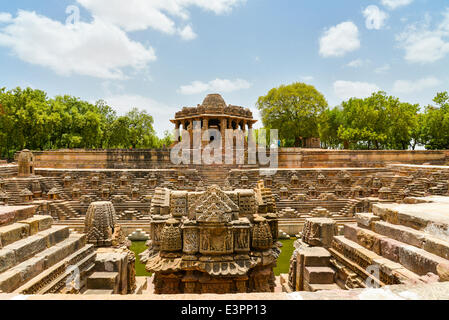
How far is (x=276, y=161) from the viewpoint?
927 inches

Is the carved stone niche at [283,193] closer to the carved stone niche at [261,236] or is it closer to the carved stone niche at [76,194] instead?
the carved stone niche at [261,236]

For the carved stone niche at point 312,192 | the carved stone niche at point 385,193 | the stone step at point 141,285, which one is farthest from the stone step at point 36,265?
the carved stone niche at point 385,193

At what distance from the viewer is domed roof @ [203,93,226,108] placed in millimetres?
27062

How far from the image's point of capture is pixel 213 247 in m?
5.10

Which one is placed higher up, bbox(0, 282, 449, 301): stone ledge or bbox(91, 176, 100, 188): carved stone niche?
bbox(0, 282, 449, 301): stone ledge

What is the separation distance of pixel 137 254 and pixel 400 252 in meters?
8.77

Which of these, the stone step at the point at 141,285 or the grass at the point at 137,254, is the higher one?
the stone step at the point at 141,285

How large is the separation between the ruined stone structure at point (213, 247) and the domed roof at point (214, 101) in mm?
22133

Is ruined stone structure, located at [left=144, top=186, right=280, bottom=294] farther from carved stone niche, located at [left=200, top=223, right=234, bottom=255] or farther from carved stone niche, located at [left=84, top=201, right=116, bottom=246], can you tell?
carved stone niche, located at [left=84, top=201, right=116, bottom=246]

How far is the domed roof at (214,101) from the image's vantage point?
2706 cm

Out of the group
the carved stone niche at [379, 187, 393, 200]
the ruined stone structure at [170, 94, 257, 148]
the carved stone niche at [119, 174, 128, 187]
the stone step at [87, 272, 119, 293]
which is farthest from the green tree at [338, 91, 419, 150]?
the stone step at [87, 272, 119, 293]

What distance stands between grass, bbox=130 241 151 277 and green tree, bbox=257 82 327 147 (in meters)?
25.5

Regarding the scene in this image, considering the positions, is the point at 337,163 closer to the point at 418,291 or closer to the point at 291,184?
the point at 291,184

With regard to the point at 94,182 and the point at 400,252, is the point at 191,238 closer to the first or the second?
the point at 400,252
